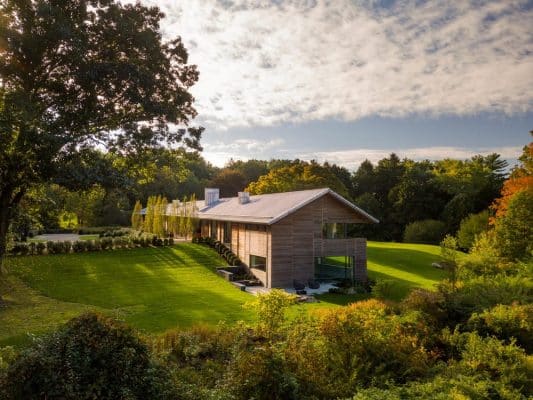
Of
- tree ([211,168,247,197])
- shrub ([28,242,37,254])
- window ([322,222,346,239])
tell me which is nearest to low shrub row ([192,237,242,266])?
window ([322,222,346,239])

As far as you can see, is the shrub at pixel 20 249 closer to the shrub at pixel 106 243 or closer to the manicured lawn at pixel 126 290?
the manicured lawn at pixel 126 290

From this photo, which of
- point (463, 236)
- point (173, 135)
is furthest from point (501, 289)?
point (463, 236)

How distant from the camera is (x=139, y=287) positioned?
2473 cm

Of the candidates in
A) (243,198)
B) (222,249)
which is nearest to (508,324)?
(222,249)

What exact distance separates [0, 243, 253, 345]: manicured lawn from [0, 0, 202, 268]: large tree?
4.69 metres

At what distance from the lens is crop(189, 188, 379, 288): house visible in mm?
26172

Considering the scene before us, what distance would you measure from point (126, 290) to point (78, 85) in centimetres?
1294

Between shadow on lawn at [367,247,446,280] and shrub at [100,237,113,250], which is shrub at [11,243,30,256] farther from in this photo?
shadow on lawn at [367,247,446,280]

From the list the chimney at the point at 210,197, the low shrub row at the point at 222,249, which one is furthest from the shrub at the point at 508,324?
the chimney at the point at 210,197

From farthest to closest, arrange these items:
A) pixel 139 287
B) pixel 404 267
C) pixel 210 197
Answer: pixel 210 197
pixel 404 267
pixel 139 287

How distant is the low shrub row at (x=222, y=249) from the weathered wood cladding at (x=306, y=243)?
5.54 m

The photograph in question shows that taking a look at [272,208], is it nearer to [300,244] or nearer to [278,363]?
[300,244]

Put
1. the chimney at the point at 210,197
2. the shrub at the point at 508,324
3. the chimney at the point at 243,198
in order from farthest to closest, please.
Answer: the chimney at the point at 210,197 → the chimney at the point at 243,198 → the shrub at the point at 508,324

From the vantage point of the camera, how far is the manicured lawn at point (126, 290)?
17.9m
